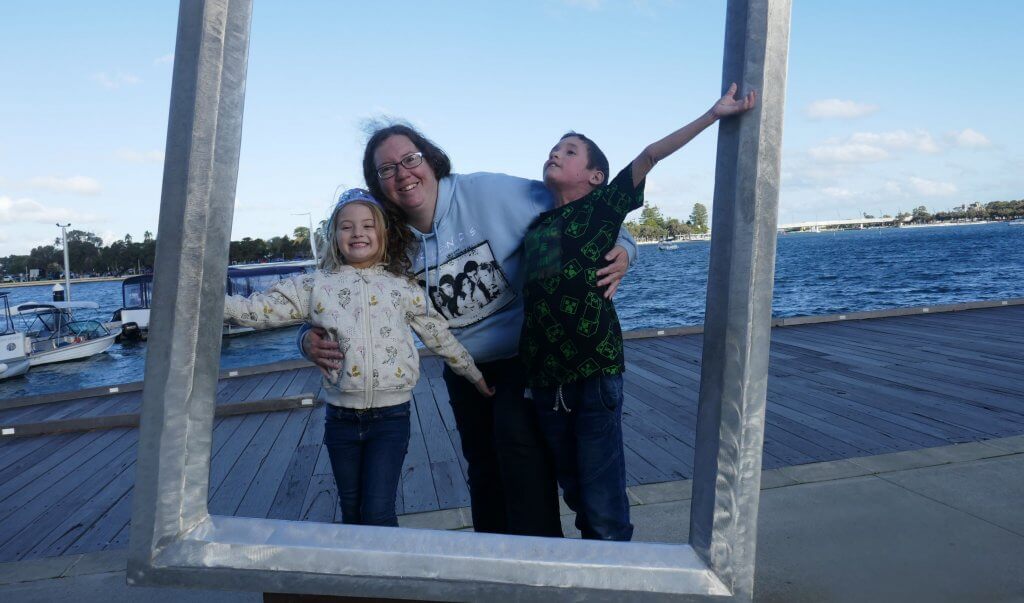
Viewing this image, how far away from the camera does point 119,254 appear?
2273 mm

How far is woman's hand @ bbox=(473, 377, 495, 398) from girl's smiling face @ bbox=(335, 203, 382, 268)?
0.51 metres

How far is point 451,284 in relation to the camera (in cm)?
227

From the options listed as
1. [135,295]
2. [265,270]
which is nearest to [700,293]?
[265,270]

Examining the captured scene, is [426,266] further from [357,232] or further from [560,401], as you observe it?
[560,401]

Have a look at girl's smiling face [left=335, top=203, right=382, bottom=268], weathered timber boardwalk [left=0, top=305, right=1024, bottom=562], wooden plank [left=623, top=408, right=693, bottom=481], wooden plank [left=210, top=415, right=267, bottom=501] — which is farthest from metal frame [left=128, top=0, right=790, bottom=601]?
wooden plank [left=210, top=415, right=267, bottom=501]

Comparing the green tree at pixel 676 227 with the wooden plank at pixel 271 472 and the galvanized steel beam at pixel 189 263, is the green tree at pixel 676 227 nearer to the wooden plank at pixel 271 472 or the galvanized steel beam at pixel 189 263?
the galvanized steel beam at pixel 189 263

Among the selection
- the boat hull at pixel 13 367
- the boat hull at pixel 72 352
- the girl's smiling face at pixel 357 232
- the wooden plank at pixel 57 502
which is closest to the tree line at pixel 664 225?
the girl's smiling face at pixel 357 232

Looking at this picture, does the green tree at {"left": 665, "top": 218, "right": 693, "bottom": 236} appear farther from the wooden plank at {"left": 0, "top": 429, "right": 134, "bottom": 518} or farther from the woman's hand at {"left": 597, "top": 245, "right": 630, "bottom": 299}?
the wooden plank at {"left": 0, "top": 429, "right": 134, "bottom": 518}

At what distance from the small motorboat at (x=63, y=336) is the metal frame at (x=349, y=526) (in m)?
27.0

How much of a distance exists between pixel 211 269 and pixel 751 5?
1.24m

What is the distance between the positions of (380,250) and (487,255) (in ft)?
1.10

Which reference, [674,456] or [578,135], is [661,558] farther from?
[674,456]

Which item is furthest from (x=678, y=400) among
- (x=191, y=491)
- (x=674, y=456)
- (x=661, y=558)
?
(x=191, y=491)

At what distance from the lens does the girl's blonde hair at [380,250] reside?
2201 mm
